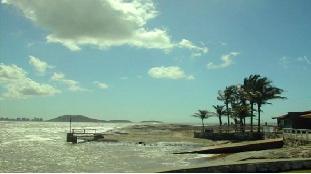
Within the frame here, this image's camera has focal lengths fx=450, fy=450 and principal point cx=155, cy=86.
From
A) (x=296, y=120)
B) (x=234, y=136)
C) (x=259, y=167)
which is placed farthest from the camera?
(x=234, y=136)

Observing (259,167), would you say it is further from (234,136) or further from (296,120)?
(234,136)

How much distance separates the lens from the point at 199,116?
9025 centimetres

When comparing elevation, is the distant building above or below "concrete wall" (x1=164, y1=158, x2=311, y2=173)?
above

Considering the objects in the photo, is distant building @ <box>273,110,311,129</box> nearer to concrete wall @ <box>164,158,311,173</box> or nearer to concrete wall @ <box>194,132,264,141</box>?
concrete wall @ <box>194,132,264,141</box>

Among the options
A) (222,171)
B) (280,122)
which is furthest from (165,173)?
(280,122)

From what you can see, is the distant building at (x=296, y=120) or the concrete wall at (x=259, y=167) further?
the distant building at (x=296, y=120)

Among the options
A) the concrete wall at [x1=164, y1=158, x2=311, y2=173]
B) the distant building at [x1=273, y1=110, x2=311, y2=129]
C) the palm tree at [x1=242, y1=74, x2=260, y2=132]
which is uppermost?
the palm tree at [x1=242, y1=74, x2=260, y2=132]

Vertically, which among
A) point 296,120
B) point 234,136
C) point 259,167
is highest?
point 296,120

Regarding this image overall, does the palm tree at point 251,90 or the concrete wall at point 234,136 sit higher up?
the palm tree at point 251,90

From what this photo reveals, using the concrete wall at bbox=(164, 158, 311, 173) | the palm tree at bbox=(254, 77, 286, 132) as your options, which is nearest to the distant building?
the palm tree at bbox=(254, 77, 286, 132)

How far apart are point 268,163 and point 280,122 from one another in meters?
45.0

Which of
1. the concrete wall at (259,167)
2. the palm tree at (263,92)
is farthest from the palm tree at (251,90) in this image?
the concrete wall at (259,167)

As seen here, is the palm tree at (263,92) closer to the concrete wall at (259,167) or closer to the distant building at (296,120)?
the distant building at (296,120)

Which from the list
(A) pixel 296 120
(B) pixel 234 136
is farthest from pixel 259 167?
(B) pixel 234 136
